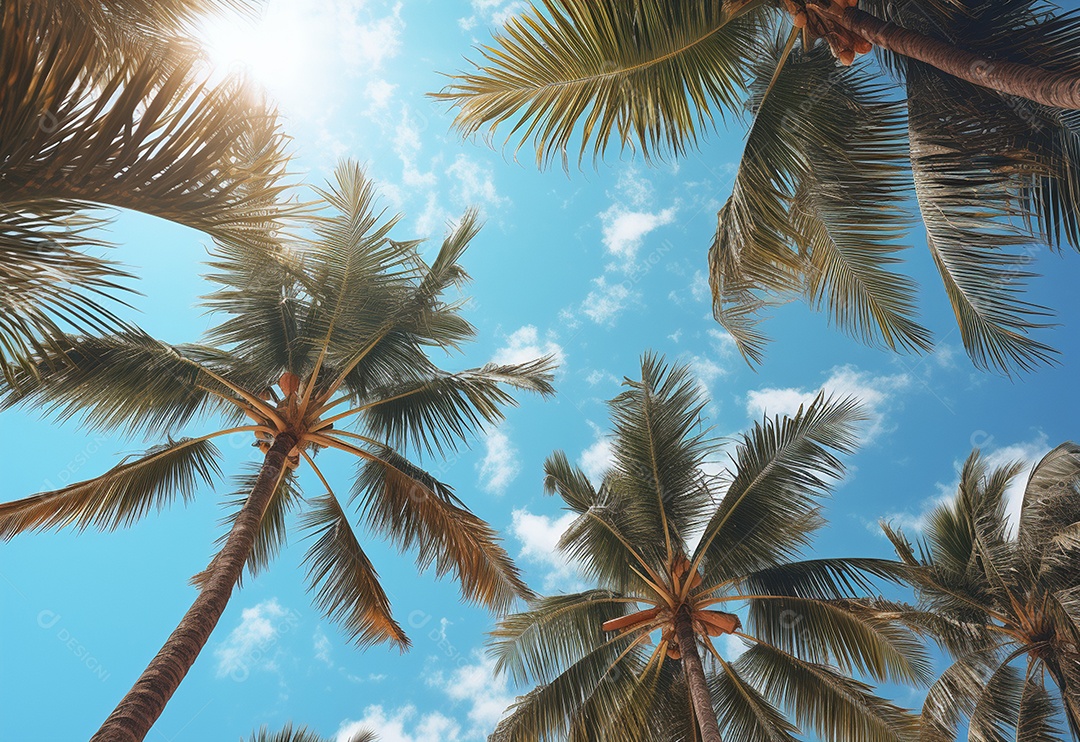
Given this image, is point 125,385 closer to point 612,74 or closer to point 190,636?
point 190,636

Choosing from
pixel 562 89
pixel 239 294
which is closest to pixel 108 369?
pixel 239 294

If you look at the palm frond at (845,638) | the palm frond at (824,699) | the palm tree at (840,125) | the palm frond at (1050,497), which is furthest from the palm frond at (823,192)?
the palm frond at (1050,497)

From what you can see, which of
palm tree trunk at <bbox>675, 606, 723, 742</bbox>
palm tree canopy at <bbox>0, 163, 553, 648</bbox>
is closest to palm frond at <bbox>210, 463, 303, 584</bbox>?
palm tree canopy at <bbox>0, 163, 553, 648</bbox>

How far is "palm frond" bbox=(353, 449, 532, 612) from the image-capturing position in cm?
905

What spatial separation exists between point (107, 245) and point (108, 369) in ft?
20.2

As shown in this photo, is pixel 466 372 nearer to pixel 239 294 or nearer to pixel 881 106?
pixel 239 294

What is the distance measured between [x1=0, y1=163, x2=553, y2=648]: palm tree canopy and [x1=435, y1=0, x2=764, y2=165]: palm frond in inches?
127

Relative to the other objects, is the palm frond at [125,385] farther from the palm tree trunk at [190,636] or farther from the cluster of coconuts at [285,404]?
the palm tree trunk at [190,636]

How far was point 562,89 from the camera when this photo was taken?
646 cm

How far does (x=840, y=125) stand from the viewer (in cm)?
705

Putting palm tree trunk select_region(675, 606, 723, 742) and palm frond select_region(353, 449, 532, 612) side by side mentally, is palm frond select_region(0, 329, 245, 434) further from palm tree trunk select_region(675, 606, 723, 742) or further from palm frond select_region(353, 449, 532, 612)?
palm tree trunk select_region(675, 606, 723, 742)

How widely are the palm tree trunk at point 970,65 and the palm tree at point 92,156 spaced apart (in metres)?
4.33

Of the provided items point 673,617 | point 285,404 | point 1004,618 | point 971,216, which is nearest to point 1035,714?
point 1004,618

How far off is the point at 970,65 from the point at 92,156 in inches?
203
